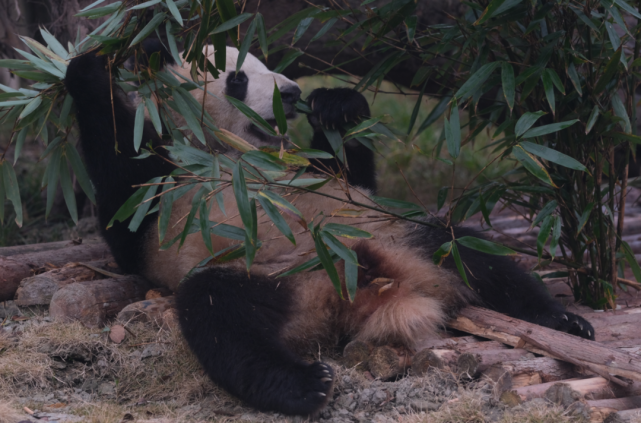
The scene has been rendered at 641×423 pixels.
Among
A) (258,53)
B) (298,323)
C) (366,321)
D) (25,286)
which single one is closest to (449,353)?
(366,321)

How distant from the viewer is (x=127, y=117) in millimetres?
2254

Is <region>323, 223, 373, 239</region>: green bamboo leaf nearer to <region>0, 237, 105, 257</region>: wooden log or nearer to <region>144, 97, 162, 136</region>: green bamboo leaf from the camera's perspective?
<region>144, 97, 162, 136</region>: green bamboo leaf

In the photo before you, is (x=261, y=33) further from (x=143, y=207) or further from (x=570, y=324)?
(x=570, y=324)

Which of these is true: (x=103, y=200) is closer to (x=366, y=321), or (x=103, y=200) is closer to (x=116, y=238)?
(x=116, y=238)

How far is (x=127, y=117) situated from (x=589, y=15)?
5.48ft

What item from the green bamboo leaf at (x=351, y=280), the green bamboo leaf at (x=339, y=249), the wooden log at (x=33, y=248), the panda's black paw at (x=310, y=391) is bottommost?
the wooden log at (x=33, y=248)

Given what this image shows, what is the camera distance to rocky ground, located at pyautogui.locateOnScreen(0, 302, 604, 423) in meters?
1.63

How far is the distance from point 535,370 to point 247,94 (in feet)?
5.36

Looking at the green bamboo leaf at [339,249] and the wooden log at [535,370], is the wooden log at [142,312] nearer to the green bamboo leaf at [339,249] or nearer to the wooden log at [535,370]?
the green bamboo leaf at [339,249]

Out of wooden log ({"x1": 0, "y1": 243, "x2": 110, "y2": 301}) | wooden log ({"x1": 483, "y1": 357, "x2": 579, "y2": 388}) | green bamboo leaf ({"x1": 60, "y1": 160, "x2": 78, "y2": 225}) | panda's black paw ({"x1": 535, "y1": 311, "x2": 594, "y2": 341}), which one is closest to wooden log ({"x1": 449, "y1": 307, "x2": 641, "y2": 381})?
wooden log ({"x1": 483, "y1": 357, "x2": 579, "y2": 388})

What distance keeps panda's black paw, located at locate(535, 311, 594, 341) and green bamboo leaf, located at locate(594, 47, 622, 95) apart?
785 mm

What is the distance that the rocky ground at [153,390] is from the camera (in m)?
1.63

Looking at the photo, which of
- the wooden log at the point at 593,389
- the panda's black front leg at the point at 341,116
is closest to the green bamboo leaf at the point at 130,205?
the panda's black front leg at the point at 341,116

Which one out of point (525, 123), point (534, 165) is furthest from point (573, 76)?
point (534, 165)
